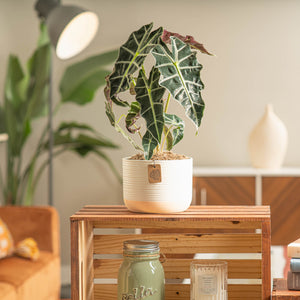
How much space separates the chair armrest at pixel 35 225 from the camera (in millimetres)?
3516

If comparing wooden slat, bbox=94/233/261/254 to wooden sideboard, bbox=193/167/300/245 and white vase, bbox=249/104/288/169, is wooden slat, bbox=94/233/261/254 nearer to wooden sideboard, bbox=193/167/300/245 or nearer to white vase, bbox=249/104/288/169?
wooden sideboard, bbox=193/167/300/245

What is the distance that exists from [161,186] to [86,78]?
2804 mm

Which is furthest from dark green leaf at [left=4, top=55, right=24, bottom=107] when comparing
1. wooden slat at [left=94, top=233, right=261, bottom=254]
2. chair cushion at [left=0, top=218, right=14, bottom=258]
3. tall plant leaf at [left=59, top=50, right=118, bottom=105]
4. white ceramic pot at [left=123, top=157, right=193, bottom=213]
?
white ceramic pot at [left=123, top=157, right=193, bottom=213]

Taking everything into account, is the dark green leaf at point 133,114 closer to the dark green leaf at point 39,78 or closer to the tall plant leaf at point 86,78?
the tall plant leaf at point 86,78

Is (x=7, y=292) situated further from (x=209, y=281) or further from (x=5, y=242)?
(x=209, y=281)

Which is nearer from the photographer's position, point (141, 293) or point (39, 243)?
point (141, 293)

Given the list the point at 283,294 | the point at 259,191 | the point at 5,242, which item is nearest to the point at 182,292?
the point at 283,294

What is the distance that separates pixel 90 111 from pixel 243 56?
124cm

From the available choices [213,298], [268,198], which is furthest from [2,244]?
[213,298]

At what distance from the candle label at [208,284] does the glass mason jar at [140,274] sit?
0.30 feet

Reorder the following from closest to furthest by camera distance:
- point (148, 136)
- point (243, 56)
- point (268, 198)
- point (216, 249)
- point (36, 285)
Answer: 1. point (148, 136)
2. point (216, 249)
3. point (36, 285)
4. point (268, 198)
5. point (243, 56)

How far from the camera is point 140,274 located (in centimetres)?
125

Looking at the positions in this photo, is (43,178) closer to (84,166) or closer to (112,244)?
(84,166)

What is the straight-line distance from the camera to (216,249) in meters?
1.42
